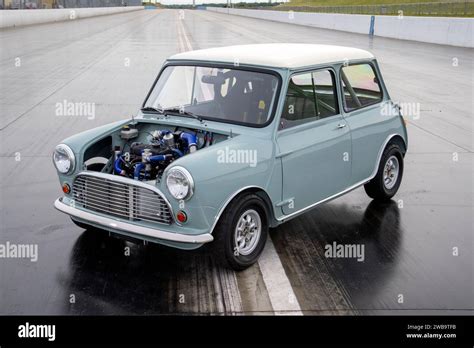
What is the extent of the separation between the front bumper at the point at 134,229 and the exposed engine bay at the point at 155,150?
1.62 feet

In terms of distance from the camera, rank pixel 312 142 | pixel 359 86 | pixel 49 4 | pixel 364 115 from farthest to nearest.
Answer: pixel 49 4 < pixel 359 86 < pixel 364 115 < pixel 312 142

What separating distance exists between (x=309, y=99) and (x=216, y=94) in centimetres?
89

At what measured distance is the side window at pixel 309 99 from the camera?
5.17 meters

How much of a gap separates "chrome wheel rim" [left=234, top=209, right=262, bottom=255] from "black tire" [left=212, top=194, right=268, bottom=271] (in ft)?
0.08

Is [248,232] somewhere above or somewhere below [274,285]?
above

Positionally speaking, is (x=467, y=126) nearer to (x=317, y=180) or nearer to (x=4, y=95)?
(x=317, y=180)

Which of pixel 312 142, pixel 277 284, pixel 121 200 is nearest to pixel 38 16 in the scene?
pixel 312 142

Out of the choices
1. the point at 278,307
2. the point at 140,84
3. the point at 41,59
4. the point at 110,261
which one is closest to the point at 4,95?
the point at 140,84

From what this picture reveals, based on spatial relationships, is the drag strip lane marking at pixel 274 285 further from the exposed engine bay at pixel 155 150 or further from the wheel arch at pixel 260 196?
the exposed engine bay at pixel 155 150

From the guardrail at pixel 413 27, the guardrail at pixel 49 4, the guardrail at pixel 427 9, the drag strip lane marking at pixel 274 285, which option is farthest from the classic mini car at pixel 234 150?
the guardrail at pixel 49 4

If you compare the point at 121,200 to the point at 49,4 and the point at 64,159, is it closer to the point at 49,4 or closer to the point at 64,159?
the point at 64,159

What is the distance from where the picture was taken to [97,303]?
4.17 m

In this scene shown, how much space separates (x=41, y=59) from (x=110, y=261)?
17.5 metres

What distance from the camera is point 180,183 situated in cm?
433
